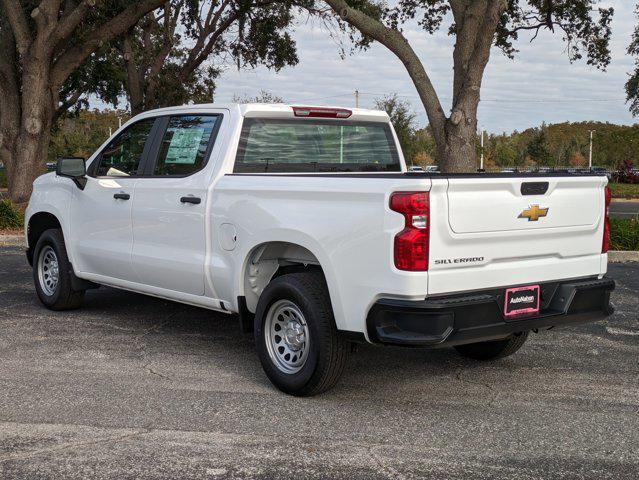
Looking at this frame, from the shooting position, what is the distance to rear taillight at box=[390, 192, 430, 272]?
4.48 m

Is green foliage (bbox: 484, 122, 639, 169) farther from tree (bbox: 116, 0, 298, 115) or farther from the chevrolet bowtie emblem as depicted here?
the chevrolet bowtie emblem

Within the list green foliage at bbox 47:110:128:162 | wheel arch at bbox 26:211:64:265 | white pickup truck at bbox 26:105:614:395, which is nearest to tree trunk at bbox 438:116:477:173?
white pickup truck at bbox 26:105:614:395

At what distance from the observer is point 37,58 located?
1786cm

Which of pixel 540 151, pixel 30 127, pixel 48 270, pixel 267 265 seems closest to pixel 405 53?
pixel 30 127

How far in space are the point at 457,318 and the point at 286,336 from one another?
130 cm

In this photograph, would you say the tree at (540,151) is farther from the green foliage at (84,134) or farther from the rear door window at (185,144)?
the rear door window at (185,144)

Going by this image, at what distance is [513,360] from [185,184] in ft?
9.64

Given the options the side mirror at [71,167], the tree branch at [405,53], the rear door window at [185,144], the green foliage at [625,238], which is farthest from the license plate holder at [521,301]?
the tree branch at [405,53]

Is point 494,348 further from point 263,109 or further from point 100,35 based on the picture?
point 100,35

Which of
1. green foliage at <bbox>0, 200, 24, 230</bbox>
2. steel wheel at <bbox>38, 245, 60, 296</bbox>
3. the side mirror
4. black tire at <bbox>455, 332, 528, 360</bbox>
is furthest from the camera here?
green foliage at <bbox>0, 200, 24, 230</bbox>

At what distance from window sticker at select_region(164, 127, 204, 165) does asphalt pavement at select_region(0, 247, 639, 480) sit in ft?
5.14

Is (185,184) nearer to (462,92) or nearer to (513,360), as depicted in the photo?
(513,360)

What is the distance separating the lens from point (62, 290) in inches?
311

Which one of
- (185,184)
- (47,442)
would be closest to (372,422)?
(47,442)
